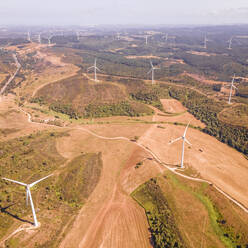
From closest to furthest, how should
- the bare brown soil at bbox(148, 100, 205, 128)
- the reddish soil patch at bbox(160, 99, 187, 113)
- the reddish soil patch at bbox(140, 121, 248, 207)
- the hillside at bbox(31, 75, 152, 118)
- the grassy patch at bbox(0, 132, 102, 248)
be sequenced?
the grassy patch at bbox(0, 132, 102, 248), the reddish soil patch at bbox(140, 121, 248, 207), the bare brown soil at bbox(148, 100, 205, 128), the hillside at bbox(31, 75, 152, 118), the reddish soil patch at bbox(160, 99, 187, 113)

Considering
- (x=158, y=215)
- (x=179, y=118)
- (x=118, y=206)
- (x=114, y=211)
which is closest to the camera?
(x=158, y=215)

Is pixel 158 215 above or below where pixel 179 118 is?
above

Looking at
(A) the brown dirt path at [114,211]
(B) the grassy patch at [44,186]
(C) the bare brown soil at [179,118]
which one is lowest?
(A) the brown dirt path at [114,211]

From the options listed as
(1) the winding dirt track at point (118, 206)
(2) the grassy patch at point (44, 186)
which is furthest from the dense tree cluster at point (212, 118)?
(2) the grassy patch at point (44, 186)

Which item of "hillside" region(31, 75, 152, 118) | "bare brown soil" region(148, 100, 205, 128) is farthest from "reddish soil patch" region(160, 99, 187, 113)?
"hillside" region(31, 75, 152, 118)

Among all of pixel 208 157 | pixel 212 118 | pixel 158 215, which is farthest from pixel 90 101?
pixel 158 215

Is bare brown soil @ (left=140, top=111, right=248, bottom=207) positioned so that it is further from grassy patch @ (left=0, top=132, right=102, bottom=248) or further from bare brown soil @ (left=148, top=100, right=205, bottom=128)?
grassy patch @ (left=0, top=132, right=102, bottom=248)

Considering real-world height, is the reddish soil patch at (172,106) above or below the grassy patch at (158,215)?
above

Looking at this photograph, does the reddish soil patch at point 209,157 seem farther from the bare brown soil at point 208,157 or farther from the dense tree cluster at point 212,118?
the dense tree cluster at point 212,118

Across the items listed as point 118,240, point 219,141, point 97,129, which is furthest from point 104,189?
point 219,141

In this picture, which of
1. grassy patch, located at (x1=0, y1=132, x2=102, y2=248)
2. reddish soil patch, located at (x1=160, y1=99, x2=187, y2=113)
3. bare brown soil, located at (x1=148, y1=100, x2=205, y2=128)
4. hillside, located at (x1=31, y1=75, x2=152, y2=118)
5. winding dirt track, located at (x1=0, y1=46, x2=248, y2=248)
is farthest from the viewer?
reddish soil patch, located at (x1=160, y1=99, x2=187, y2=113)

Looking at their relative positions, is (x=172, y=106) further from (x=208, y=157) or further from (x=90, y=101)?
(x=208, y=157)

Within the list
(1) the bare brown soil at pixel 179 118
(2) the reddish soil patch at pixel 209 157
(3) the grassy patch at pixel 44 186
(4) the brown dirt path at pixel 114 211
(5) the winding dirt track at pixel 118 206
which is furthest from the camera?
(1) the bare brown soil at pixel 179 118
